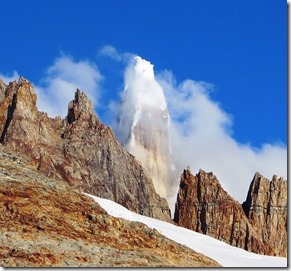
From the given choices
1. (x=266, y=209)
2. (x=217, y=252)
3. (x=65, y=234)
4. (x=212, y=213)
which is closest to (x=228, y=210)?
(x=212, y=213)

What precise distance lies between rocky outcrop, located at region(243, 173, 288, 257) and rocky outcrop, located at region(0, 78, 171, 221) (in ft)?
42.6

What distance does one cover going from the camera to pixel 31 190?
3575 cm

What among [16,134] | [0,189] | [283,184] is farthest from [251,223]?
[0,189]

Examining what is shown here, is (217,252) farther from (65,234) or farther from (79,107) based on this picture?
(79,107)

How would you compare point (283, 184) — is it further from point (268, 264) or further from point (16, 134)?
point (268, 264)

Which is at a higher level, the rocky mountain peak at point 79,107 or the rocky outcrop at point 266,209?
the rocky mountain peak at point 79,107

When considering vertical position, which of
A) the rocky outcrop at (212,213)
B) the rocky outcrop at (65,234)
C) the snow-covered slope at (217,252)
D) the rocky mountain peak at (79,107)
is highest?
the rocky mountain peak at (79,107)

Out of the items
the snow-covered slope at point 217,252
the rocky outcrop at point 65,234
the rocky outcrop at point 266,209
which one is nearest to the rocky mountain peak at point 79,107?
the rocky outcrop at point 266,209

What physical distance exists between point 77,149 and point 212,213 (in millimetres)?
22226

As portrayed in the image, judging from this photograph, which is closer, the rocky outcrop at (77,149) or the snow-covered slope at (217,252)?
the snow-covered slope at (217,252)

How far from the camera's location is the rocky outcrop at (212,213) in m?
110

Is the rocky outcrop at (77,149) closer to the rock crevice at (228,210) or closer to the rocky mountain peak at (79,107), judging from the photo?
the rocky mountain peak at (79,107)

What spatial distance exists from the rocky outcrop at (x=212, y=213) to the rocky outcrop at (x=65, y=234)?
242 feet

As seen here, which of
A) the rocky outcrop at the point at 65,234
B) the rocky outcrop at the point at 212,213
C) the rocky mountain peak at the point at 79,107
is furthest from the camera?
the rocky mountain peak at the point at 79,107
